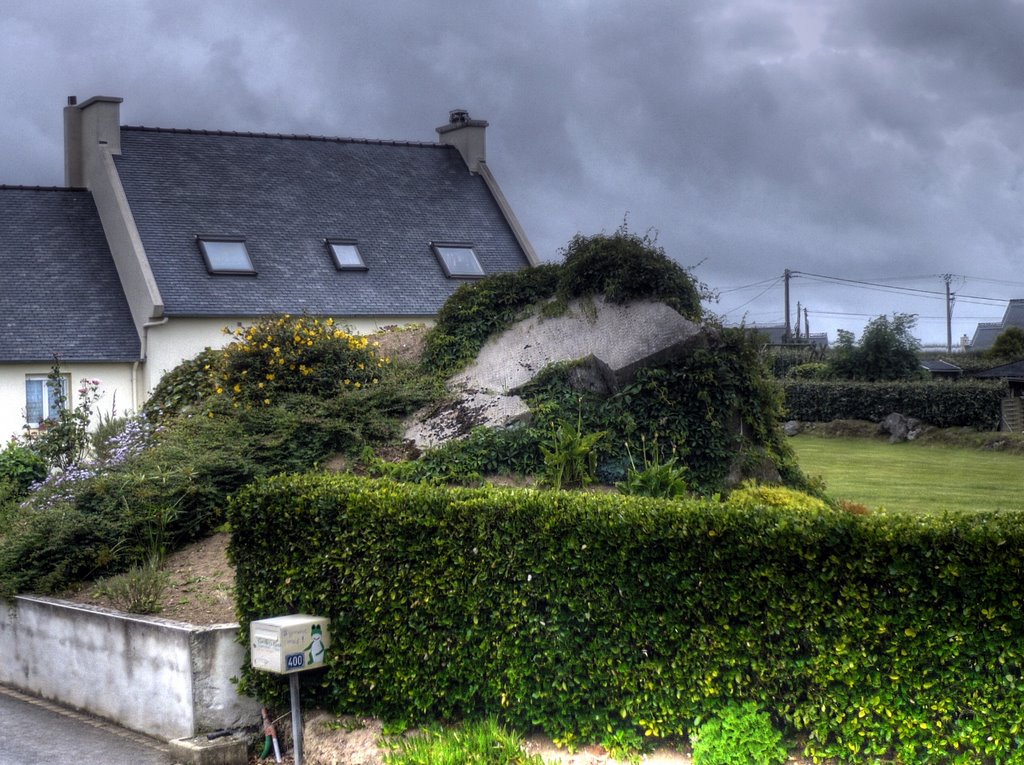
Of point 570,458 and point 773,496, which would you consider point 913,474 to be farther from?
point 570,458

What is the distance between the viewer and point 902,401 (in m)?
37.7

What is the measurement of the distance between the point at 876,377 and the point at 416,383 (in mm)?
33229

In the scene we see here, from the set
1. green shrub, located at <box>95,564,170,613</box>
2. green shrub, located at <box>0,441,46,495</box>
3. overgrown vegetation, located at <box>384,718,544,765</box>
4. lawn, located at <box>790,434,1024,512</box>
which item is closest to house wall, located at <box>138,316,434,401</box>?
green shrub, located at <box>0,441,46,495</box>

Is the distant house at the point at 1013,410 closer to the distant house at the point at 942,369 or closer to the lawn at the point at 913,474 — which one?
the lawn at the point at 913,474

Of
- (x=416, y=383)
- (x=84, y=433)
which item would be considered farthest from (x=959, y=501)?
(x=84, y=433)

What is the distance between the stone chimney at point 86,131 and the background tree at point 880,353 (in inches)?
1115

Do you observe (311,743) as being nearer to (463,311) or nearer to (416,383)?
(416,383)

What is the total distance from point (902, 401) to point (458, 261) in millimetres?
16871

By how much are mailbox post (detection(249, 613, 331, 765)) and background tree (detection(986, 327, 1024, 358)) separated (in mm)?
50890

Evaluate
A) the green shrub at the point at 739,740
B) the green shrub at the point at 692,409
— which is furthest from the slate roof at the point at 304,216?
the green shrub at the point at 739,740

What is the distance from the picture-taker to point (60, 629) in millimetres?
10281

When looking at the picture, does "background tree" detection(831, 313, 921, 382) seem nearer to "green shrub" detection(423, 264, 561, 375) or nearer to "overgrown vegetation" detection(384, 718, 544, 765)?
"green shrub" detection(423, 264, 561, 375)

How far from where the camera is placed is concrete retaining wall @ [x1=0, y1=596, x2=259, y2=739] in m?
8.84

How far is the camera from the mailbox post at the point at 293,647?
807 centimetres
